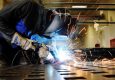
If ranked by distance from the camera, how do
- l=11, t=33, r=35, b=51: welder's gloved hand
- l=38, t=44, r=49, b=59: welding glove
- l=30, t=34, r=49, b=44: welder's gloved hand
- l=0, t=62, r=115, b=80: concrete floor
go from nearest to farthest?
l=0, t=62, r=115, b=80: concrete floor → l=11, t=33, r=35, b=51: welder's gloved hand → l=38, t=44, r=49, b=59: welding glove → l=30, t=34, r=49, b=44: welder's gloved hand

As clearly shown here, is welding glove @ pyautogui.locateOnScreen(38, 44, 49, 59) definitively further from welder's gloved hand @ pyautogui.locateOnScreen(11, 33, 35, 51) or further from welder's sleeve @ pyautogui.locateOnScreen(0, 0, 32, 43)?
welder's sleeve @ pyautogui.locateOnScreen(0, 0, 32, 43)

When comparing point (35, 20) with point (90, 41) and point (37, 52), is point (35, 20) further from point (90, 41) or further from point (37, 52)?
point (90, 41)

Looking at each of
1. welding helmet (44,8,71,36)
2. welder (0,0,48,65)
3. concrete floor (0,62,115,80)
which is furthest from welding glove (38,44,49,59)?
concrete floor (0,62,115,80)

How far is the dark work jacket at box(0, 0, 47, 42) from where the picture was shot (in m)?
2.20

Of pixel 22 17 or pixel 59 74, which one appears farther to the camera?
pixel 22 17

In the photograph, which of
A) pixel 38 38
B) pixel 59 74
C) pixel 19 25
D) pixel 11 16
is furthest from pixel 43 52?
pixel 59 74

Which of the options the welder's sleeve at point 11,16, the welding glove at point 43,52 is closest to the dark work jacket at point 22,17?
the welder's sleeve at point 11,16

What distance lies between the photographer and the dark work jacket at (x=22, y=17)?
2204mm

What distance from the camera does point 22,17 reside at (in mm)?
2314

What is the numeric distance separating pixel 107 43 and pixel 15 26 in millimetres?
7665

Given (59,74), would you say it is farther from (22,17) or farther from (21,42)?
(22,17)

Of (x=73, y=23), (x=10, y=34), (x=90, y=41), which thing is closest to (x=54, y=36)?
(x=73, y=23)

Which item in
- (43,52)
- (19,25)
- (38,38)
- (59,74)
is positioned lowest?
(59,74)

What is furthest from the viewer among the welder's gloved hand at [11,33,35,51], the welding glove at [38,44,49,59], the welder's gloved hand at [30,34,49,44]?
the welder's gloved hand at [30,34,49,44]
